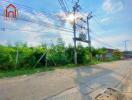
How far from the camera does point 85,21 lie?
38406 millimetres

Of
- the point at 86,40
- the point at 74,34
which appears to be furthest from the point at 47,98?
the point at 86,40

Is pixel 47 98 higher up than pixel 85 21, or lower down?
lower down

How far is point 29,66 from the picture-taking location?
2214cm

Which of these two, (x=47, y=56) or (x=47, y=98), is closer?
(x=47, y=98)

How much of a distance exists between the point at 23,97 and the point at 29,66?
14479mm

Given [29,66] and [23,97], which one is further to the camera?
[29,66]

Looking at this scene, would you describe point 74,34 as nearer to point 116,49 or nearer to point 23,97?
point 23,97

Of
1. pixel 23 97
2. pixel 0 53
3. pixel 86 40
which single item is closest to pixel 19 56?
pixel 0 53

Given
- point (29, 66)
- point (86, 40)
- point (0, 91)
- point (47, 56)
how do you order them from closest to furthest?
1. point (0, 91)
2. point (29, 66)
3. point (47, 56)
4. point (86, 40)

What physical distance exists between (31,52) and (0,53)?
457cm

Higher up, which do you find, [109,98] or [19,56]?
[19,56]

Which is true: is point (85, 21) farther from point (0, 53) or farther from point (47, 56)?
point (0, 53)

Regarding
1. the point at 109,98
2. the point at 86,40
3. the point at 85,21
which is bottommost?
the point at 109,98

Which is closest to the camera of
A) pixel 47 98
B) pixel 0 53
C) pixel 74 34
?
pixel 47 98
